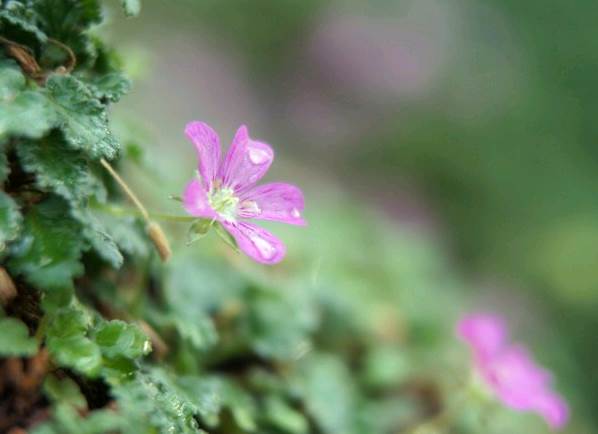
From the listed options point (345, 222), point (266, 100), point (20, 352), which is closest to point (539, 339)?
point (345, 222)

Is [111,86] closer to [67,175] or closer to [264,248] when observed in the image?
[67,175]

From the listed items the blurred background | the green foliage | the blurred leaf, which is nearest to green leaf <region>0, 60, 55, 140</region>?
the green foliage

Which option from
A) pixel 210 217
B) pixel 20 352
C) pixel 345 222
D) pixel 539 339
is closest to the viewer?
pixel 20 352

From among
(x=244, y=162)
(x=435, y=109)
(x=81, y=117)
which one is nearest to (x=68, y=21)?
(x=81, y=117)

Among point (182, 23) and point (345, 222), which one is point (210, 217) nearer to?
point (345, 222)

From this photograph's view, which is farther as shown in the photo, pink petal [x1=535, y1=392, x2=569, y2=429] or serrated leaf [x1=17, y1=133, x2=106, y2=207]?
pink petal [x1=535, y1=392, x2=569, y2=429]

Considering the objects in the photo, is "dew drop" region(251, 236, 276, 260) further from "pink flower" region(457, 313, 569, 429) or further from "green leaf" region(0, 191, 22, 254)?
"pink flower" region(457, 313, 569, 429)

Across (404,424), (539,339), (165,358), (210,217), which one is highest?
(210,217)
